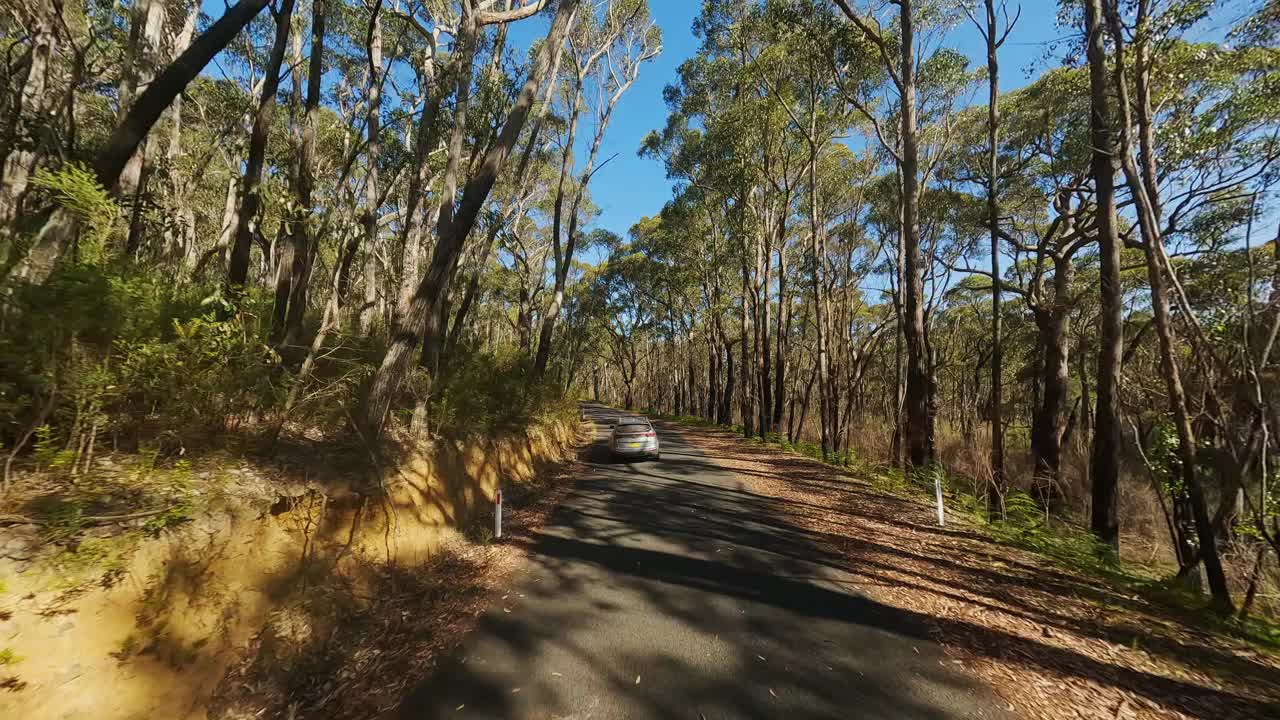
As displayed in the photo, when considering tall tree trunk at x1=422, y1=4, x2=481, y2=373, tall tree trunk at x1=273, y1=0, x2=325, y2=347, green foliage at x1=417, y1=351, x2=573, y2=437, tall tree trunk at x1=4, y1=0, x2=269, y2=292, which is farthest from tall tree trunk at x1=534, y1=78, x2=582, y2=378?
tall tree trunk at x1=4, y1=0, x2=269, y2=292

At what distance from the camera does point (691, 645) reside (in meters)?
3.60

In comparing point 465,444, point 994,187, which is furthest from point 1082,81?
point 465,444

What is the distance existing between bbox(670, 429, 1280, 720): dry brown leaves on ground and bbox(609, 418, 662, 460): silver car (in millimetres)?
6044

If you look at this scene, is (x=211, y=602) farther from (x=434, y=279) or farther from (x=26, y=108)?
(x=26, y=108)

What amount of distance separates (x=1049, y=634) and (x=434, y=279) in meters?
7.76

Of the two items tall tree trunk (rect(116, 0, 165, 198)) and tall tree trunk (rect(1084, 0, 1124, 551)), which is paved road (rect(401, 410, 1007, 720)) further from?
tall tree trunk (rect(116, 0, 165, 198))

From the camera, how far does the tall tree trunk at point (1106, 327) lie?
20.3 ft

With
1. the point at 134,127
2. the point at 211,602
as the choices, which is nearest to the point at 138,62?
the point at 134,127

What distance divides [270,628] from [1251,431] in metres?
9.38

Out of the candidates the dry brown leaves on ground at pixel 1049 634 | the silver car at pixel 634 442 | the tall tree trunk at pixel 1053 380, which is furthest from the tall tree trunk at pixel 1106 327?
the silver car at pixel 634 442

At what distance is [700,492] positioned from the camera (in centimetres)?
863

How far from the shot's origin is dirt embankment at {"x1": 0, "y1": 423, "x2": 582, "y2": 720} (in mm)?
2170

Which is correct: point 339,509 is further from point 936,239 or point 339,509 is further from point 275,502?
point 936,239

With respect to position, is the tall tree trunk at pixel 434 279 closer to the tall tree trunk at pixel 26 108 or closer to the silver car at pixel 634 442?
the tall tree trunk at pixel 26 108
